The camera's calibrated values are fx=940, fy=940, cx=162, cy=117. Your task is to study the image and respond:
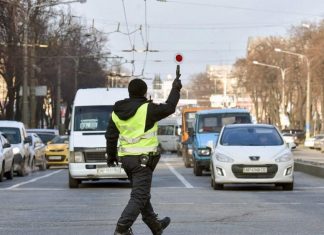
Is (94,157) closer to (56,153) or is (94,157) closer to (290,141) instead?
(290,141)

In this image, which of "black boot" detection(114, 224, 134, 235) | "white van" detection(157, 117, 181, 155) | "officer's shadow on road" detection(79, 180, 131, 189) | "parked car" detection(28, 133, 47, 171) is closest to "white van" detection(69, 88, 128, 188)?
"officer's shadow on road" detection(79, 180, 131, 189)

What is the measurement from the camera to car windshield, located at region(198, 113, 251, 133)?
97.6ft

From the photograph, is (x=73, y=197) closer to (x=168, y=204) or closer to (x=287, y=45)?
(x=168, y=204)

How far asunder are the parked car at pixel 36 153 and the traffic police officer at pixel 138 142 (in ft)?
75.4

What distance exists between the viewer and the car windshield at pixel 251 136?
2108 cm

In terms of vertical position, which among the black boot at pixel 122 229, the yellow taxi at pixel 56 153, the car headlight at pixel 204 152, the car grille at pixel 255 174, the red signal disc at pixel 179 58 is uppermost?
the red signal disc at pixel 179 58

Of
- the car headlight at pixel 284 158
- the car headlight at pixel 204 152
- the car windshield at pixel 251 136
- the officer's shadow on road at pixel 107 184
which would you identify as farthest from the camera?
the car headlight at pixel 204 152

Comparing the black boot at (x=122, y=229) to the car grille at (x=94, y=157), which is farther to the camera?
the car grille at (x=94, y=157)

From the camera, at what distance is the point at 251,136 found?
21344 mm

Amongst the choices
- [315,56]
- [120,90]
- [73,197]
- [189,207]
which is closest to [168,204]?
[189,207]

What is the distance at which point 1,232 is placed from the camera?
11.9 m

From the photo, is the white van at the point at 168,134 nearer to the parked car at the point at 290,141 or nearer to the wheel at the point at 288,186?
the parked car at the point at 290,141

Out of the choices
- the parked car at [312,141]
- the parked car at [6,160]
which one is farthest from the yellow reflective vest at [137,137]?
the parked car at [312,141]

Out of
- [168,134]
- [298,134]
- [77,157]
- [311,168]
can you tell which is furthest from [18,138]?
[298,134]
